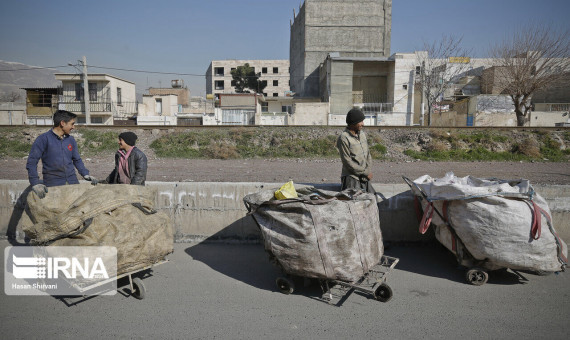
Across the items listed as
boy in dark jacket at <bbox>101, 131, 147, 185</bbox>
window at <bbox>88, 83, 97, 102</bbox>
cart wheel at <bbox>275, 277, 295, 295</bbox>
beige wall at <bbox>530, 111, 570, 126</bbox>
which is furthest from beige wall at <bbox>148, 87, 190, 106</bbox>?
cart wheel at <bbox>275, 277, 295, 295</bbox>

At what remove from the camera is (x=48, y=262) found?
11.5 feet

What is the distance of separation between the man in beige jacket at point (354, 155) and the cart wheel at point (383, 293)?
57.2 inches

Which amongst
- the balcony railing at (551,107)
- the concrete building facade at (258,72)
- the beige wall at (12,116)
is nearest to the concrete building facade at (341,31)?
the balcony railing at (551,107)

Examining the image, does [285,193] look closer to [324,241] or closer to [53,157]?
[324,241]

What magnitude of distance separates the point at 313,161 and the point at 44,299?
11.4 m

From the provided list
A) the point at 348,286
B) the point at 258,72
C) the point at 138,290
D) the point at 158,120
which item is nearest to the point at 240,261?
the point at 138,290

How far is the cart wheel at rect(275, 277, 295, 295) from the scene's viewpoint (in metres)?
3.65

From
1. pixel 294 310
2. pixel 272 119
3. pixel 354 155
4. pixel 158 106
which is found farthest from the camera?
pixel 158 106

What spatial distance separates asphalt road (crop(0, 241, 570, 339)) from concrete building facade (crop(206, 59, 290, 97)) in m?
65.6

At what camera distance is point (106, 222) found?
348 cm

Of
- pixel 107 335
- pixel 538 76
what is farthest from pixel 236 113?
pixel 107 335

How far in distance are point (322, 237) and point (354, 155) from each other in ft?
5.48

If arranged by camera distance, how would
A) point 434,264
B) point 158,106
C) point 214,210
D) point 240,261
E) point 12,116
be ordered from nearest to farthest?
point 434,264
point 240,261
point 214,210
point 12,116
point 158,106

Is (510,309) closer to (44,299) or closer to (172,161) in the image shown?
(44,299)
